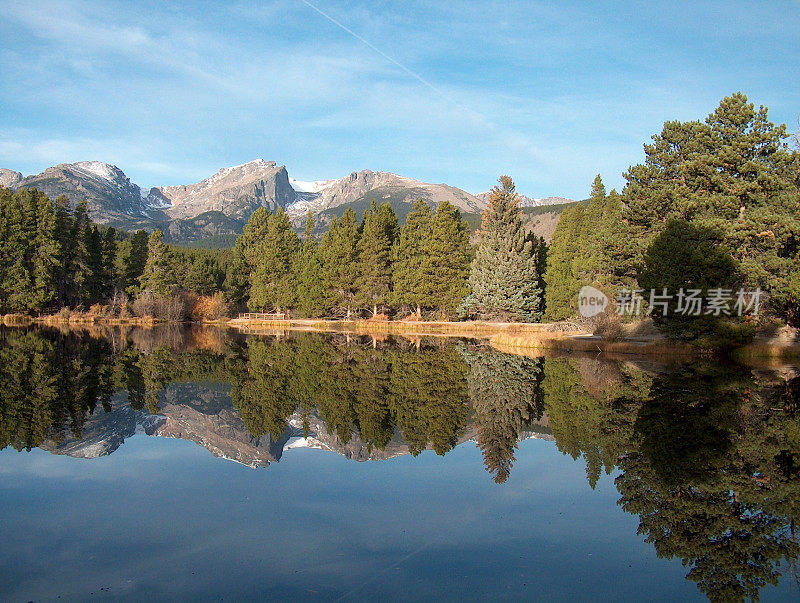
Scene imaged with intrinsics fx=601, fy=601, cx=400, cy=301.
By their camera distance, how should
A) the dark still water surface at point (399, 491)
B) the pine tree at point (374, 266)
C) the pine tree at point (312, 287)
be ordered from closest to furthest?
the dark still water surface at point (399, 491) → the pine tree at point (374, 266) → the pine tree at point (312, 287)

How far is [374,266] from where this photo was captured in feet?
164

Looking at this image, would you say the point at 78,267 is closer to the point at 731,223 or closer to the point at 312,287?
the point at 312,287

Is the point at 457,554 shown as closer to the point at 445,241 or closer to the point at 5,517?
the point at 5,517

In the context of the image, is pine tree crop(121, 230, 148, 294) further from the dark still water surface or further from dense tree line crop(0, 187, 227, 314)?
the dark still water surface

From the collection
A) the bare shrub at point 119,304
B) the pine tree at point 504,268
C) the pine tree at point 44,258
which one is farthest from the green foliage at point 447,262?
the pine tree at point 44,258

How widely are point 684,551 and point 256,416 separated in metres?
8.60

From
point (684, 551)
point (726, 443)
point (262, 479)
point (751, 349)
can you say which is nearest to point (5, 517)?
point (262, 479)

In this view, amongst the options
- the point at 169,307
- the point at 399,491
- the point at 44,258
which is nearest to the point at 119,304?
the point at 169,307

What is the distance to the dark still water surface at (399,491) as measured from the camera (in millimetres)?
5109

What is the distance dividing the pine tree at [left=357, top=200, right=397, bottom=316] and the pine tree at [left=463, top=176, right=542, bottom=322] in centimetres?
899

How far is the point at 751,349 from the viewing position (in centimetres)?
2320

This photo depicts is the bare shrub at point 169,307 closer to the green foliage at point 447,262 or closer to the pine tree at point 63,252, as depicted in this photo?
the pine tree at point 63,252

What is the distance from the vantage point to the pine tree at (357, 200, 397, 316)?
164 feet

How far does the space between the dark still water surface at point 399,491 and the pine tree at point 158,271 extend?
45.6 meters
